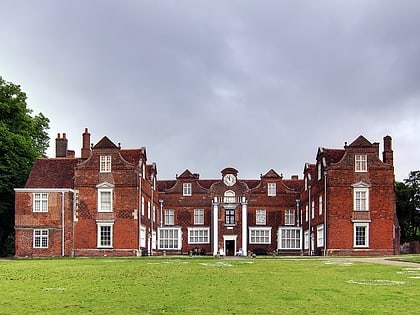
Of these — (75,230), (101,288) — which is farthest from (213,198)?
(101,288)

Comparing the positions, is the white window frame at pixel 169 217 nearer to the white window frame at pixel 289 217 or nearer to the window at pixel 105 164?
the white window frame at pixel 289 217

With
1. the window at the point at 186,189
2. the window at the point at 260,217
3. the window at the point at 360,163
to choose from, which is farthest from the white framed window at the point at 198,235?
the window at the point at 360,163

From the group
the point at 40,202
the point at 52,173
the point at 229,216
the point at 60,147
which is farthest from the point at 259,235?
the point at 40,202

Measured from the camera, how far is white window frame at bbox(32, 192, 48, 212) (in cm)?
5600

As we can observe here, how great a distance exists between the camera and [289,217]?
7262 cm

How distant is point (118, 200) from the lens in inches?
2234

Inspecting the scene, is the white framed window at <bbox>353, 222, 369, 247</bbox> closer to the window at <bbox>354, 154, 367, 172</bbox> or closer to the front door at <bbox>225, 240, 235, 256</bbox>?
the window at <bbox>354, 154, 367, 172</bbox>

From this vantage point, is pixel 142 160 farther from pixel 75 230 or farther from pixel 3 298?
pixel 3 298

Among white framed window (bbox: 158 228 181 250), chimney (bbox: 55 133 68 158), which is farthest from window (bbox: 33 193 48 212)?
white framed window (bbox: 158 228 181 250)

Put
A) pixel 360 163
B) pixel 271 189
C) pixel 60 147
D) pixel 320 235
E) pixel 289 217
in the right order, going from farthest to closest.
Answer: pixel 271 189, pixel 289 217, pixel 60 147, pixel 320 235, pixel 360 163

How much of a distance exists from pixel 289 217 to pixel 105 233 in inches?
983

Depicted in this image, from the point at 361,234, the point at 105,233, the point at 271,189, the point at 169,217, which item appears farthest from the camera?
the point at 271,189

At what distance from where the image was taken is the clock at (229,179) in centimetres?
7275

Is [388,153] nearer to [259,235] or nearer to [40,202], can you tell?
[259,235]
